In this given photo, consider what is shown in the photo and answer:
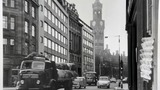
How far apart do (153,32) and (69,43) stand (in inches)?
36.7

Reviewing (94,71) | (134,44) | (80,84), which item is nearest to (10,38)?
(80,84)

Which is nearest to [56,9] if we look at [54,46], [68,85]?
[54,46]

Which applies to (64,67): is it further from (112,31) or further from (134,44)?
(134,44)

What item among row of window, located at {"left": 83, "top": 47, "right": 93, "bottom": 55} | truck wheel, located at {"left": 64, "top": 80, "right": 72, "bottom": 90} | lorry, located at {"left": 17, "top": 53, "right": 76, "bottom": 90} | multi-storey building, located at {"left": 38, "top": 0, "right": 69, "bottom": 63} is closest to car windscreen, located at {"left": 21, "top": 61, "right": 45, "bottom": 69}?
lorry, located at {"left": 17, "top": 53, "right": 76, "bottom": 90}

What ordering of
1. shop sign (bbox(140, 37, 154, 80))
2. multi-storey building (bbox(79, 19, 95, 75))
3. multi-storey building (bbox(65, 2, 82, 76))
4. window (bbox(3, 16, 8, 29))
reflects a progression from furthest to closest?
1. multi-storey building (bbox(79, 19, 95, 75))
2. multi-storey building (bbox(65, 2, 82, 76))
3. window (bbox(3, 16, 8, 29))
4. shop sign (bbox(140, 37, 154, 80))

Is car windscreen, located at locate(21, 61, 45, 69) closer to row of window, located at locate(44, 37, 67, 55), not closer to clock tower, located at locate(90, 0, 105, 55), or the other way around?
row of window, located at locate(44, 37, 67, 55)

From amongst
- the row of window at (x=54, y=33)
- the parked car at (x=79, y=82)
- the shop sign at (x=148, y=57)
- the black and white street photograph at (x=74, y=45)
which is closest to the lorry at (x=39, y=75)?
the black and white street photograph at (x=74, y=45)

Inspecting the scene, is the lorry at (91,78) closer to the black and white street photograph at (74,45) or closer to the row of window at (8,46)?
the black and white street photograph at (74,45)

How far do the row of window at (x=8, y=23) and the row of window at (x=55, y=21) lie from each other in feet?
1.09

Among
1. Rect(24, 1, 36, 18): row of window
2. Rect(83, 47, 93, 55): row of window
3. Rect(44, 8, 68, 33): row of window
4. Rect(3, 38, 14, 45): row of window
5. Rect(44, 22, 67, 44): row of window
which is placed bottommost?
Rect(83, 47, 93, 55): row of window

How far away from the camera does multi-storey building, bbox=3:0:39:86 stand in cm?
225

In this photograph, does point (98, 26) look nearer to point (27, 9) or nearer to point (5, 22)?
point (27, 9)

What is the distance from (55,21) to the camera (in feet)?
8.48

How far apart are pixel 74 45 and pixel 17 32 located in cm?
68
